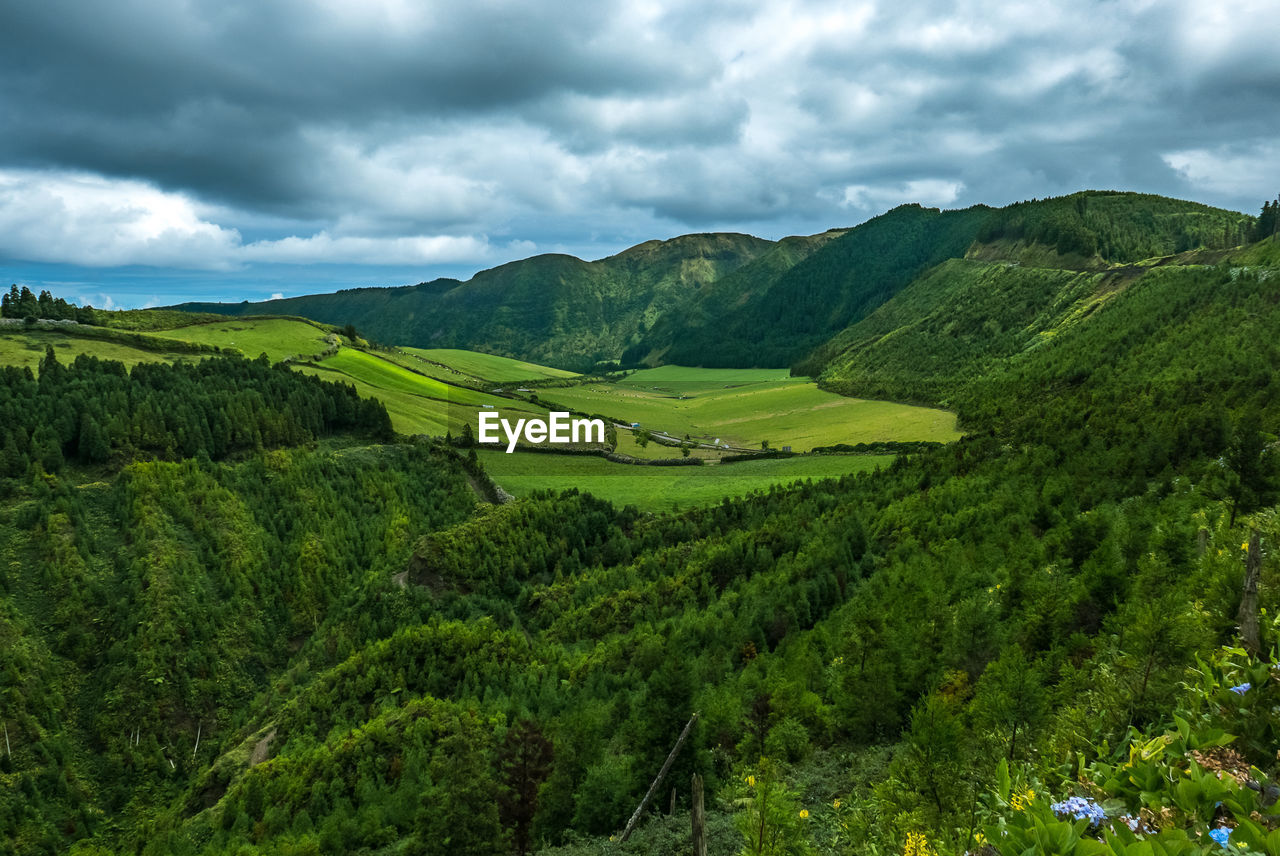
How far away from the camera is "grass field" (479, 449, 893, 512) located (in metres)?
132

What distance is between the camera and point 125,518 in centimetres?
9744

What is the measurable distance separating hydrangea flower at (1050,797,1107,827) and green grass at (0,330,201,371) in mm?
188029

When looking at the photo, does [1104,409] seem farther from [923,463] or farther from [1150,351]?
[1150,351]

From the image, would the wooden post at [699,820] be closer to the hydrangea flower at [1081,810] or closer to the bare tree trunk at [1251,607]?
the hydrangea flower at [1081,810]

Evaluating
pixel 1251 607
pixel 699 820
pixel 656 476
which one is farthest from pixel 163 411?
pixel 1251 607

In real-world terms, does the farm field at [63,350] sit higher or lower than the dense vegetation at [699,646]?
higher

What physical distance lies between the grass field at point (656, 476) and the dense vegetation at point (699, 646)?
38.7 feet

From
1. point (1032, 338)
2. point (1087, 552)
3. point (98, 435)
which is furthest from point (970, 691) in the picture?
point (1032, 338)

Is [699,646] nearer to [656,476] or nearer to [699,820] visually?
[699,820]

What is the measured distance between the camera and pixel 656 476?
150375mm

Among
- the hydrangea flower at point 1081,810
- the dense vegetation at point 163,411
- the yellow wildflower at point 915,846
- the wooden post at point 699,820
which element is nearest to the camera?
the hydrangea flower at point 1081,810

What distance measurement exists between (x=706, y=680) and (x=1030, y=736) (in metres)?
31.6

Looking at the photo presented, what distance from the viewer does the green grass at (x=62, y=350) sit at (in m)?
146

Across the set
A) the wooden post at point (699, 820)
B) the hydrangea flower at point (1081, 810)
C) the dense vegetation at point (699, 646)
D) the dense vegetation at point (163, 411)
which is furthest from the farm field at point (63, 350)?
the hydrangea flower at point (1081, 810)
